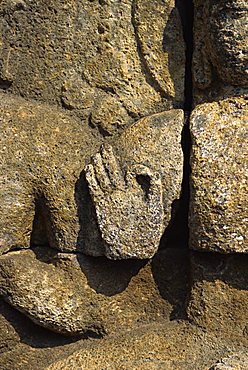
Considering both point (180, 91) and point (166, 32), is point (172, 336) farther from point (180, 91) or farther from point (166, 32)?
point (166, 32)

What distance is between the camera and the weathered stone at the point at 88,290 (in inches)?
66.4

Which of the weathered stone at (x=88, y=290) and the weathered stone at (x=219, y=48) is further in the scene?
the weathered stone at (x=88, y=290)

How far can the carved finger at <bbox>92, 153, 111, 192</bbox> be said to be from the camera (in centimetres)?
165

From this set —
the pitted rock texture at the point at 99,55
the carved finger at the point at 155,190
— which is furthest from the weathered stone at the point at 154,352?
the pitted rock texture at the point at 99,55

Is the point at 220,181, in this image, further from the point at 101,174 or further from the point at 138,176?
the point at 101,174

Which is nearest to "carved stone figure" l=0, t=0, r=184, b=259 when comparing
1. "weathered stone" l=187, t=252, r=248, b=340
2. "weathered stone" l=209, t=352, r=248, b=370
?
"weathered stone" l=187, t=252, r=248, b=340

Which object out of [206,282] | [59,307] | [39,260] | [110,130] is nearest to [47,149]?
[110,130]

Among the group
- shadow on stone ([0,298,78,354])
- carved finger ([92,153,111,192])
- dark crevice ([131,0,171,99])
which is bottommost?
shadow on stone ([0,298,78,354])

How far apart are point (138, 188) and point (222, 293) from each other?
390 millimetres

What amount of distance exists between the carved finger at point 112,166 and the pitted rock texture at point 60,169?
0.02 meters

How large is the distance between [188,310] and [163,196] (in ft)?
1.17

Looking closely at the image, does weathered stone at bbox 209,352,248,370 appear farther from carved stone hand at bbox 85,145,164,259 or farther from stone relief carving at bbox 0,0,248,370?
carved stone hand at bbox 85,145,164,259

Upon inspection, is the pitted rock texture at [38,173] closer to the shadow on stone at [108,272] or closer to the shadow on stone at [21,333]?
the shadow on stone at [108,272]

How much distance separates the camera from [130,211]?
1636 mm
